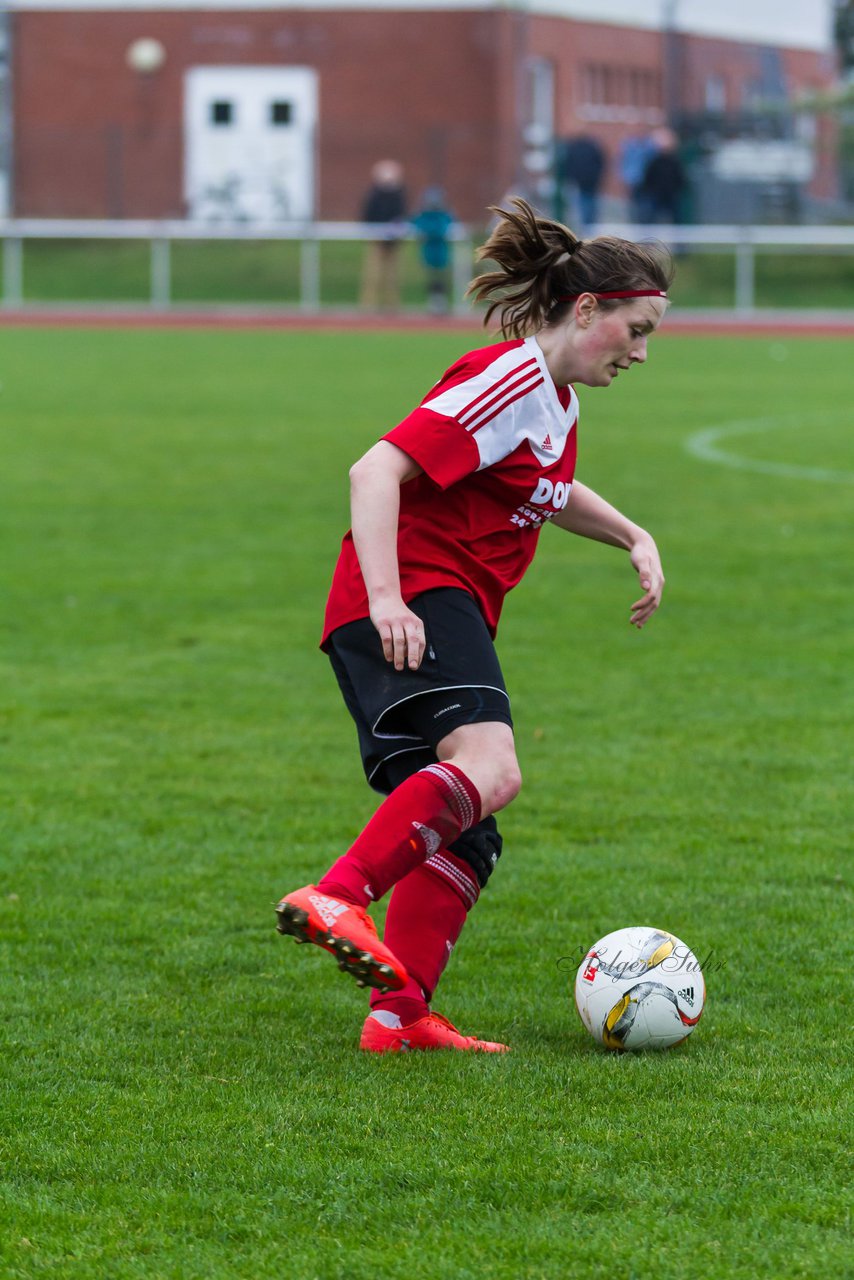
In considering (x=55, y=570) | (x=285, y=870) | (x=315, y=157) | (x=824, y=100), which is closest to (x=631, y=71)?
(x=824, y=100)

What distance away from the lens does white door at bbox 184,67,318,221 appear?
39.5 meters

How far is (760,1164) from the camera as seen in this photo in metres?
3.31

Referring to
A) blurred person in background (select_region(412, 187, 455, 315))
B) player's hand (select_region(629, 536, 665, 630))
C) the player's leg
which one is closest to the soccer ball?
the player's leg

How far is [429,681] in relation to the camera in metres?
3.85

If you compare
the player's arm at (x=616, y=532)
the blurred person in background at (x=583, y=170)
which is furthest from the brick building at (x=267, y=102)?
the player's arm at (x=616, y=532)

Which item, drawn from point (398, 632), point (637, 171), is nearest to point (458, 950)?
point (398, 632)

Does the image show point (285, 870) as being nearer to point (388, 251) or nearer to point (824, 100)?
point (388, 251)

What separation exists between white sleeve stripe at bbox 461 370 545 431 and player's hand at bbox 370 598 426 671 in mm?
406

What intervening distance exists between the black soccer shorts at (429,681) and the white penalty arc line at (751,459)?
389 inches

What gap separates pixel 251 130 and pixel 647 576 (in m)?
A: 37.9

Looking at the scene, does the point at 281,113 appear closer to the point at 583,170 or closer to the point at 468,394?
the point at 583,170

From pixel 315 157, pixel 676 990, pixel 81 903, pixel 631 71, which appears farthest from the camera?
pixel 631 71

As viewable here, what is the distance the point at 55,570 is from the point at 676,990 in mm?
6517

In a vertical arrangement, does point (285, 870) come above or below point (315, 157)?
below
